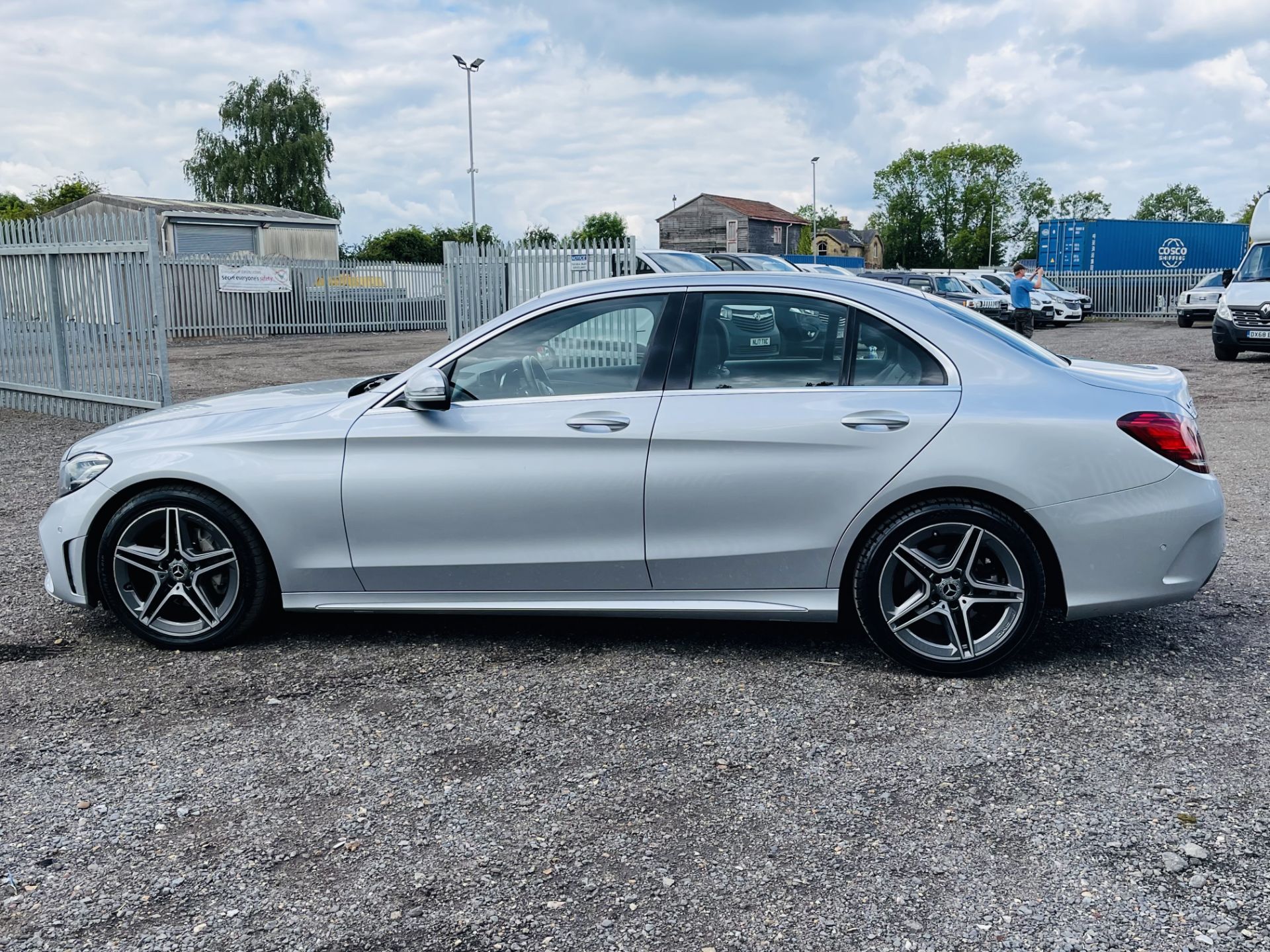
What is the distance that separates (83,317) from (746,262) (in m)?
10.4

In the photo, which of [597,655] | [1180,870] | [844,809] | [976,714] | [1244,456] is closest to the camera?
[1180,870]

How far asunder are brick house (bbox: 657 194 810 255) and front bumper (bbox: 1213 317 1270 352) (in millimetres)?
81621

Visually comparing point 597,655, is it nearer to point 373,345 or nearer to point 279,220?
point 373,345

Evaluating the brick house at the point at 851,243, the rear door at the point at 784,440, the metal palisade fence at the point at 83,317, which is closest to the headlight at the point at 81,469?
the rear door at the point at 784,440

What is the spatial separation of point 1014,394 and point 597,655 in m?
1.91

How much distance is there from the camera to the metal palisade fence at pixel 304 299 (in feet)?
97.8

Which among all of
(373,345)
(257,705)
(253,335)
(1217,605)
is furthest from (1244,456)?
(253,335)

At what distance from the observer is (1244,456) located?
9781mm

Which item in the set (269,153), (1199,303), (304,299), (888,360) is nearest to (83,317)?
(888,360)

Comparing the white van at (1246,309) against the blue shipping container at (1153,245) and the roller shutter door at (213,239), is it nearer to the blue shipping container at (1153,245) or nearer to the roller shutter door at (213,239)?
the blue shipping container at (1153,245)

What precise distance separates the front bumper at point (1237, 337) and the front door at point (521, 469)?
16509mm

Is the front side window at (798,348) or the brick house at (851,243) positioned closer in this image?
the front side window at (798,348)

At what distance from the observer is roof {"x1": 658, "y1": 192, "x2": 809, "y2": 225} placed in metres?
102

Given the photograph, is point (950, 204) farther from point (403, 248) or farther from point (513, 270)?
point (513, 270)
